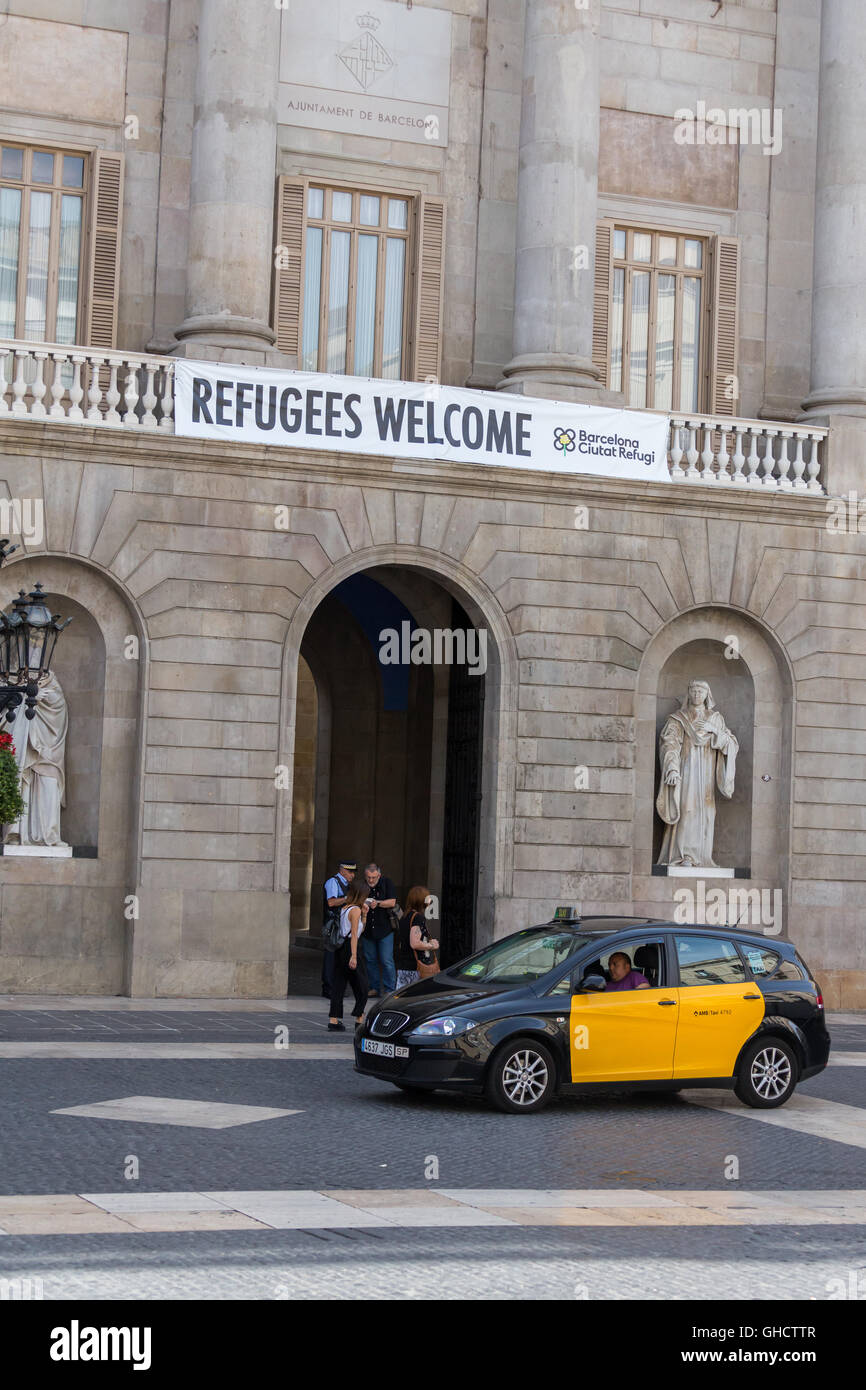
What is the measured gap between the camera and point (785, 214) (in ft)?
99.2

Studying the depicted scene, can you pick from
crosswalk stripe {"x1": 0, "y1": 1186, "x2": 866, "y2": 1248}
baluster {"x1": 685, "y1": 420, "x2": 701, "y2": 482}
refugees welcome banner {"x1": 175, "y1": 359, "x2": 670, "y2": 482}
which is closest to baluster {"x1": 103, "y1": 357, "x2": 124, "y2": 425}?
refugees welcome banner {"x1": 175, "y1": 359, "x2": 670, "y2": 482}

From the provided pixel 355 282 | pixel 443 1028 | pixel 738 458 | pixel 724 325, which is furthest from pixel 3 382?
pixel 443 1028

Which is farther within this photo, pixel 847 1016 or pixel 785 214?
pixel 785 214

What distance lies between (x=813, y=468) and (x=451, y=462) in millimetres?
5826

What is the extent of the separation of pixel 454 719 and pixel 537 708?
7.57 ft

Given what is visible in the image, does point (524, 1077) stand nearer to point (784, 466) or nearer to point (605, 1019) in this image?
point (605, 1019)

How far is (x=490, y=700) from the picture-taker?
26.5m

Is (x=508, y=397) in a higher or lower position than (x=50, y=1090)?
higher

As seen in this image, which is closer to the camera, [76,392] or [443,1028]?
[443,1028]

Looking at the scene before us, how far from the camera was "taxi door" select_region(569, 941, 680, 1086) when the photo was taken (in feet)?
52.9

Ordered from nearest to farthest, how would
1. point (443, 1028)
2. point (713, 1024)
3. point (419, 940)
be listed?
point (443, 1028) < point (713, 1024) < point (419, 940)

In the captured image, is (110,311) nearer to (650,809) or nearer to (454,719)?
(454,719)

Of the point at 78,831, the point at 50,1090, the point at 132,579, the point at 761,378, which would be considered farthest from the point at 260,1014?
the point at 761,378

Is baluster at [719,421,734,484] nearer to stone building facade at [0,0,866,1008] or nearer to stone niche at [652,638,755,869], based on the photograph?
stone building facade at [0,0,866,1008]
